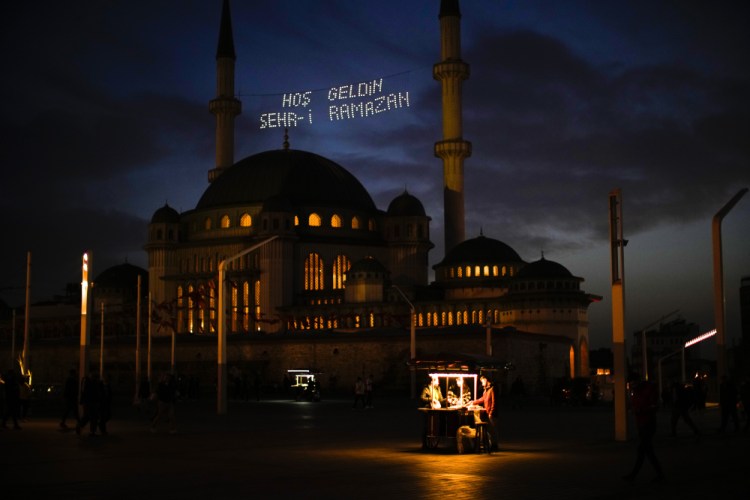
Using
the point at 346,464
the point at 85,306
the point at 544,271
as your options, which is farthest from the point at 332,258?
the point at 346,464

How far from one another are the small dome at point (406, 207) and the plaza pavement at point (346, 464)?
72.2m

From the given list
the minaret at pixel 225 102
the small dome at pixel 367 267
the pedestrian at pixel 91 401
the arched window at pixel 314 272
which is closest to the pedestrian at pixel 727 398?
the pedestrian at pixel 91 401

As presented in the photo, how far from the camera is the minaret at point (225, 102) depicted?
362 feet

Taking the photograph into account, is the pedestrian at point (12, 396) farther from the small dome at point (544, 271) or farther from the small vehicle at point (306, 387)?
the small dome at point (544, 271)

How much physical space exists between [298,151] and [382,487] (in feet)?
318

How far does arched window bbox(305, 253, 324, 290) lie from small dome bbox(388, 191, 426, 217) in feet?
28.0

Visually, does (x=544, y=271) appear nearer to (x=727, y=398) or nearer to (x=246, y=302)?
(x=246, y=302)

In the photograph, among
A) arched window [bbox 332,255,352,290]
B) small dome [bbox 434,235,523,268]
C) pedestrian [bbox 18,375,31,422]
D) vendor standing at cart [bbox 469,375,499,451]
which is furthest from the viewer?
arched window [bbox 332,255,352,290]

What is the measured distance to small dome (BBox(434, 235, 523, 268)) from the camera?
95.4 m

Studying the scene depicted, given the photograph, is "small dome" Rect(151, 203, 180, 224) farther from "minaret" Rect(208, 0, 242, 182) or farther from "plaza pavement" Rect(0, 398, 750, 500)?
"plaza pavement" Rect(0, 398, 750, 500)

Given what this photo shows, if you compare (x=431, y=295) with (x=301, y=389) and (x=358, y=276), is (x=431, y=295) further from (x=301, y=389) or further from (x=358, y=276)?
(x=301, y=389)

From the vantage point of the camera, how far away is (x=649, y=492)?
53.4ft

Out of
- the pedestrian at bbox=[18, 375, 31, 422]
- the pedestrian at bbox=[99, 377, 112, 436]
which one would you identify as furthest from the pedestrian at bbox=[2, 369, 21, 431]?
the pedestrian at bbox=[99, 377, 112, 436]

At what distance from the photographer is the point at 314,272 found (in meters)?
102
